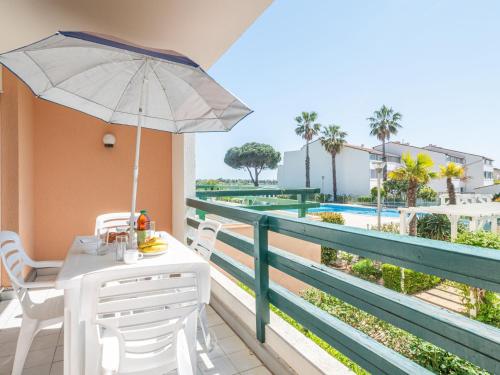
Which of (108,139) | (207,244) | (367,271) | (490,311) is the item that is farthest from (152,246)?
(367,271)

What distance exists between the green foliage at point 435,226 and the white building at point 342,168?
11409 millimetres

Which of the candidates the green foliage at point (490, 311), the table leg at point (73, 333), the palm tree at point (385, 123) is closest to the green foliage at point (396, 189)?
the palm tree at point (385, 123)

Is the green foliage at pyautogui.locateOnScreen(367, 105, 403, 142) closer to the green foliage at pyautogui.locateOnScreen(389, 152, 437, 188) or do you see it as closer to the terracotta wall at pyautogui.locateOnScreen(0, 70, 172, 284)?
the green foliage at pyautogui.locateOnScreen(389, 152, 437, 188)

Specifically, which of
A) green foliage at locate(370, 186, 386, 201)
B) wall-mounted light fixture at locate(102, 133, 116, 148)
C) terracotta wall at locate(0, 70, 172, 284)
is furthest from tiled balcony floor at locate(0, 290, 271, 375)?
green foliage at locate(370, 186, 386, 201)

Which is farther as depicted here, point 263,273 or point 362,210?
point 362,210

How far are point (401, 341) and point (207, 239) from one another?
8.80 feet

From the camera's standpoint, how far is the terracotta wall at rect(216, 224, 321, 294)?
5.30m

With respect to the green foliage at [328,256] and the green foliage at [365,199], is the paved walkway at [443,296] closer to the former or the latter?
the green foliage at [328,256]

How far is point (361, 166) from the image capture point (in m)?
28.2

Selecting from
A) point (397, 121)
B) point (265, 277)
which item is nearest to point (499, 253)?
point (265, 277)

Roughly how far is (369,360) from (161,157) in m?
3.84

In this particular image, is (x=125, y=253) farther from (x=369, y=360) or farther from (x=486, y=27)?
(x=486, y=27)

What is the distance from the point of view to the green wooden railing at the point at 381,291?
0.90 meters

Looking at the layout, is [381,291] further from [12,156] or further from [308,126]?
[308,126]
